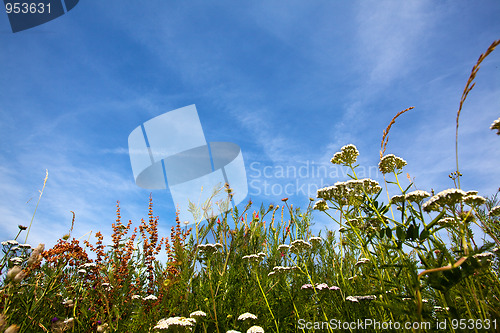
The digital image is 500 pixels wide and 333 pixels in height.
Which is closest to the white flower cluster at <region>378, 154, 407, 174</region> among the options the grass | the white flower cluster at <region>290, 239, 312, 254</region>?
the grass

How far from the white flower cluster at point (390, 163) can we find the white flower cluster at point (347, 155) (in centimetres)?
35

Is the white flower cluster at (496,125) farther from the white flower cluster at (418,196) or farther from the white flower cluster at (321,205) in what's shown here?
the white flower cluster at (321,205)

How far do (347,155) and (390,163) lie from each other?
47 cm

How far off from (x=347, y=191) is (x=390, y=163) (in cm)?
50

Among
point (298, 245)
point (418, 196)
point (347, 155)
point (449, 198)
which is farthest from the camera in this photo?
point (298, 245)

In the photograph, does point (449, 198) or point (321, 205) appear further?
point (321, 205)

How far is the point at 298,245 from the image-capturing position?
11.8 feet

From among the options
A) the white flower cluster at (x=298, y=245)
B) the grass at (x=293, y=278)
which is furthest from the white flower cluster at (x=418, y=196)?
the white flower cluster at (x=298, y=245)

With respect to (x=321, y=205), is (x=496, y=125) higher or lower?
higher

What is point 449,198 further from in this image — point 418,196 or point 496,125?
point 496,125

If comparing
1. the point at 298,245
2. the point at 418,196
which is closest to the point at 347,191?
the point at 418,196

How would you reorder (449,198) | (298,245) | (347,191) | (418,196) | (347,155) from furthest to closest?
(298,245)
(347,155)
(347,191)
(418,196)
(449,198)

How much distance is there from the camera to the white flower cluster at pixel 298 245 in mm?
3537

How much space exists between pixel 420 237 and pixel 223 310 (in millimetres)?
2307
